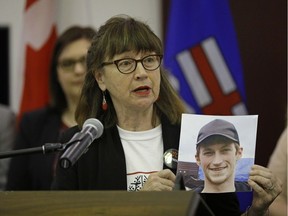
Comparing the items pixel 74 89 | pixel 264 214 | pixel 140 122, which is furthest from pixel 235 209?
pixel 74 89

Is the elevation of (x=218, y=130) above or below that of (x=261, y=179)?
above

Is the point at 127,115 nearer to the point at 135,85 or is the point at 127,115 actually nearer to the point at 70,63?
the point at 135,85

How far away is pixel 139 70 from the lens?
2.70 m

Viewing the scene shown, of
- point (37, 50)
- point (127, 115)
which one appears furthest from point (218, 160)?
point (37, 50)

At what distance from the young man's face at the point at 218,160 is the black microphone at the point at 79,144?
1.44 ft

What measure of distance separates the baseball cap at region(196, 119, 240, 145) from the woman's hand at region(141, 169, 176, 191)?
0.48 feet

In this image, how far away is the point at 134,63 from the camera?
2.72 metres

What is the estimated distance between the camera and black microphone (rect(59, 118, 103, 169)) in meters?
2.03

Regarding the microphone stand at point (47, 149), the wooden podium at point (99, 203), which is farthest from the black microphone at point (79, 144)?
the wooden podium at point (99, 203)

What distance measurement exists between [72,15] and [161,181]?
8.97 feet

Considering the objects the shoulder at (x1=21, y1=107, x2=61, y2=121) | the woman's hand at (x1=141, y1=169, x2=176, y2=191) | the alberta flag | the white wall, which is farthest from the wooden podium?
the white wall

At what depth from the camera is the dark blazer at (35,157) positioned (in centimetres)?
397

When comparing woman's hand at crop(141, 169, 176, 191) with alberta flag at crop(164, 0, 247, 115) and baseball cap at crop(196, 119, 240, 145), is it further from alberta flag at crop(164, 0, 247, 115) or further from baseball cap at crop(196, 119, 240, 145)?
alberta flag at crop(164, 0, 247, 115)

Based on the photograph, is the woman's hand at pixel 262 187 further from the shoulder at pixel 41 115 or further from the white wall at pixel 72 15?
the white wall at pixel 72 15
